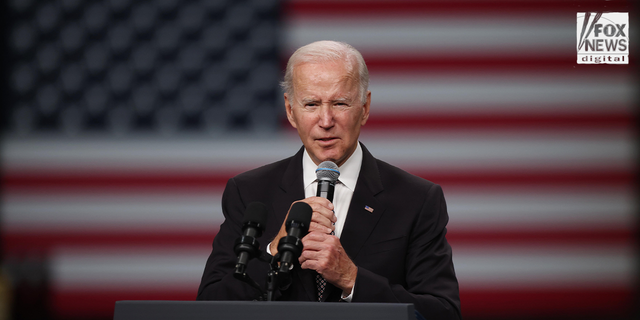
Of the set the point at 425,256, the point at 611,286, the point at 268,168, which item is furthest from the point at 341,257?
the point at 611,286

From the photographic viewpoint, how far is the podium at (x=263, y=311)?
0.80 metres

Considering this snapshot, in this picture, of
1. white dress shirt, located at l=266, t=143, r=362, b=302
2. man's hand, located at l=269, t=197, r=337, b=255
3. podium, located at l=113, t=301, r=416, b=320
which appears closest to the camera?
podium, located at l=113, t=301, r=416, b=320

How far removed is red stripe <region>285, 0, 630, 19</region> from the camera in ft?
9.11

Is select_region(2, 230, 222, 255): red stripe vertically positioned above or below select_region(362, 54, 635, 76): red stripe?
below

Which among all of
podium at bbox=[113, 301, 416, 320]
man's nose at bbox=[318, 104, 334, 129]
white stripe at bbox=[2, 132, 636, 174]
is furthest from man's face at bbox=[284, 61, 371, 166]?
white stripe at bbox=[2, 132, 636, 174]

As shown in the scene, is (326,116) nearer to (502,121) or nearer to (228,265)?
(228,265)

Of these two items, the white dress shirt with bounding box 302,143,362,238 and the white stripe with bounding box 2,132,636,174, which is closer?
the white dress shirt with bounding box 302,143,362,238

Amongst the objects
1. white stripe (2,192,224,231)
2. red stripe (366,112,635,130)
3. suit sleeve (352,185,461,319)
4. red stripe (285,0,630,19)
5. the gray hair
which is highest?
red stripe (285,0,630,19)

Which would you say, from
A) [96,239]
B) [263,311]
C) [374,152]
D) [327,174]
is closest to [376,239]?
[327,174]

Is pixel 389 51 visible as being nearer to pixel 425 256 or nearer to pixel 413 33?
pixel 413 33

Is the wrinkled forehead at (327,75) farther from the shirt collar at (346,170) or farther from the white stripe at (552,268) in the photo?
the white stripe at (552,268)

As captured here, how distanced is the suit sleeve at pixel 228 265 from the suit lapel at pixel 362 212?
0.25 metres

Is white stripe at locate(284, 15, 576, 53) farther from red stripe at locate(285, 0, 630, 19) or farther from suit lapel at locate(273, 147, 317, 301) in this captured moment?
suit lapel at locate(273, 147, 317, 301)

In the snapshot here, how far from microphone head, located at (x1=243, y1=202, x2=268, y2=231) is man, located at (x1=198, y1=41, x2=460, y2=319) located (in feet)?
1.15
